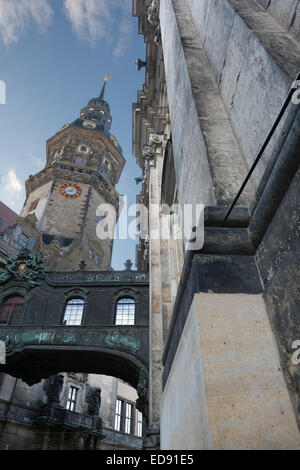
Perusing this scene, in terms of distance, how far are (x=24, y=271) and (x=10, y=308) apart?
222 cm

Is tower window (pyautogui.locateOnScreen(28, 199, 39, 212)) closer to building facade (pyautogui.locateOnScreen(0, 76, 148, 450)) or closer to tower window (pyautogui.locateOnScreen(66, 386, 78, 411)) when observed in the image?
building facade (pyautogui.locateOnScreen(0, 76, 148, 450))

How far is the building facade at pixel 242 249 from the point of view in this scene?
1.18 metres

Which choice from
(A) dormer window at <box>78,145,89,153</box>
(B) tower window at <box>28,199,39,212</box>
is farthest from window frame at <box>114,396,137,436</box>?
(A) dormer window at <box>78,145,89,153</box>

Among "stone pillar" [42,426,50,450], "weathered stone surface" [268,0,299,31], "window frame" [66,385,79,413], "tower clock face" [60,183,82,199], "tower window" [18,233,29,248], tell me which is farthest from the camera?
"tower clock face" [60,183,82,199]

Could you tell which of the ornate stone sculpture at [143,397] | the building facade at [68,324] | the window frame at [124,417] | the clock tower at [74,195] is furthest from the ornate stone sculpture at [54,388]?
the ornate stone sculpture at [143,397]

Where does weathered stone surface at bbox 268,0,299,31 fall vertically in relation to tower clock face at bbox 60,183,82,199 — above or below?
below

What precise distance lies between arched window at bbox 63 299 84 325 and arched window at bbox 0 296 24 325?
2340 millimetres

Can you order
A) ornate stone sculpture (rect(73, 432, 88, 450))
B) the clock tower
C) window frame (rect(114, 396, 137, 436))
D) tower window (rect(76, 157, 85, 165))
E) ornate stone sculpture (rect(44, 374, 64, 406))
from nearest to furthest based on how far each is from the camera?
1. ornate stone sculpture (rect(44, 374, 64, 406))
2. ornate stone sculpture (rect(73, 432, 88, 450))
3. window frame (rect(114, 396, 137, 436))
4. the clock tower
5. tower window (rect(76, 157, 85, 165))

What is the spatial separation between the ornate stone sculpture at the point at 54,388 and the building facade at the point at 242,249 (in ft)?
75.5

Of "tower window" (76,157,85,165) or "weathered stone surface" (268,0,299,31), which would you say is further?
"tower window" (76,157,85,165)

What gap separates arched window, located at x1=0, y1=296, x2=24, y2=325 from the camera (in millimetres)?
14266

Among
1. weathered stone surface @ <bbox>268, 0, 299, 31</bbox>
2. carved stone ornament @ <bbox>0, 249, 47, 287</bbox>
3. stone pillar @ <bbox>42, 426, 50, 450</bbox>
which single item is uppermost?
carved stone ornament @ <bbox>0, 249, 47, 287</bbox>

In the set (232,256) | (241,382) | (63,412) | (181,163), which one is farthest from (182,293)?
(63,412)
